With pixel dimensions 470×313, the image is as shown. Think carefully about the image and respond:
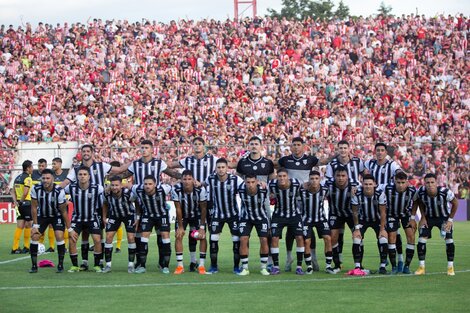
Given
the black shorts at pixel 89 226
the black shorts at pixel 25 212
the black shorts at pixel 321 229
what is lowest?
the black shorts at pixel 321 229

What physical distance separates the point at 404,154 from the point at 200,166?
621 inches

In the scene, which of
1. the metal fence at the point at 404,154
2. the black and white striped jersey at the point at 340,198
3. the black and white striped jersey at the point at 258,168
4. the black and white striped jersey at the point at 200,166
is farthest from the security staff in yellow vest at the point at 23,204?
the metal fence at the point at 404,154

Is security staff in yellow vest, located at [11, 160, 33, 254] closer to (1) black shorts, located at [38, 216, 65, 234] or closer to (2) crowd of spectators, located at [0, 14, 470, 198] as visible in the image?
(1) black shorts, located at [38, 216, 65, 234]

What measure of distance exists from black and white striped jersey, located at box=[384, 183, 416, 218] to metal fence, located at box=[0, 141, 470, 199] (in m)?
15.1

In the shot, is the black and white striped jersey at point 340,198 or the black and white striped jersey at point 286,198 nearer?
the black and white striped jersey at point 286,198

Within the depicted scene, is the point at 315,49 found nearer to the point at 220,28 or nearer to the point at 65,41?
the point at 220,28

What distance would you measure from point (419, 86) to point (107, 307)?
91.2 feet

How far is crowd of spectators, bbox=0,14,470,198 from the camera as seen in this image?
35.6 m

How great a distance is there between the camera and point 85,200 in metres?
16.2

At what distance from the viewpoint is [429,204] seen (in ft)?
50.1

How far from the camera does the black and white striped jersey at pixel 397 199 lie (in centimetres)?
1547

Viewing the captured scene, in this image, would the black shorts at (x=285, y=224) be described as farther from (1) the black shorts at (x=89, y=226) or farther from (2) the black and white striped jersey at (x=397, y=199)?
(1) the black shorts at (x=89, y=226)

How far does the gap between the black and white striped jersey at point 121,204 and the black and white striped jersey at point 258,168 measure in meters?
1.92

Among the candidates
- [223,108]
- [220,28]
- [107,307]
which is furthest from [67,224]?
[220,28]
